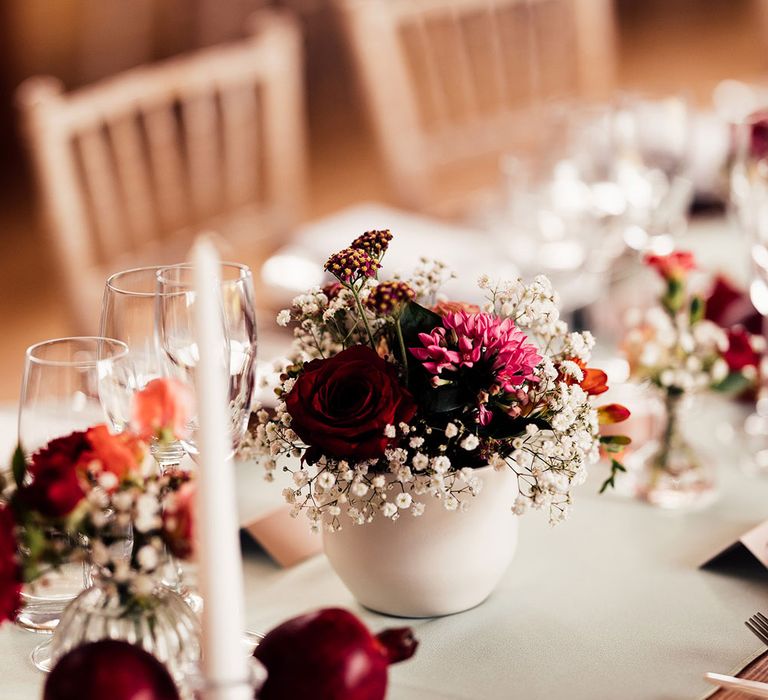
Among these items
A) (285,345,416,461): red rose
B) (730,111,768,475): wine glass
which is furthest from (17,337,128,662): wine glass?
(730,111,768,475): wine glass

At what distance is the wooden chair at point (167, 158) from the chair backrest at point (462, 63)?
0.19 m

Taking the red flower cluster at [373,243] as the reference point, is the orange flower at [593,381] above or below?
below

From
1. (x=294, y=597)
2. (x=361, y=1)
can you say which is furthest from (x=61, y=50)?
(x=294, y=597)

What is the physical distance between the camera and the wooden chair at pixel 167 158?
1564mm

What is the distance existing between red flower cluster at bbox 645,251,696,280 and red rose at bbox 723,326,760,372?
84 millimetres

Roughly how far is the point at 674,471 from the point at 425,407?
383 mm

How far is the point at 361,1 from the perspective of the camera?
1979 millimetres

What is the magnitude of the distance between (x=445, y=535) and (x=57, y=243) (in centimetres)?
102

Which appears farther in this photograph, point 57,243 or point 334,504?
point 57,243

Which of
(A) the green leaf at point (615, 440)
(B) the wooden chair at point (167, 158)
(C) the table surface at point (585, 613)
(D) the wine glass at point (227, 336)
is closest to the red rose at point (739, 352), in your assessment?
(C) the table surface at point (585, 613)

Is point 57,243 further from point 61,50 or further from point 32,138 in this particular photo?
point 61,50

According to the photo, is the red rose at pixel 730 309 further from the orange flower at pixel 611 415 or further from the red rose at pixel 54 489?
the red rose at pixel 54 489

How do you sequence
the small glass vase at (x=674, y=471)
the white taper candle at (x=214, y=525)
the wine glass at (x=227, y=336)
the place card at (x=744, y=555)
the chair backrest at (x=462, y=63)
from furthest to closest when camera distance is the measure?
the chair backrest at (x=462, y=63) < the small glass vase at (x=674, y=471) < the place card at (x=744, y=555) < the wine glass at (x=227, y=336) < the white taper candle at (x=214, y=525)

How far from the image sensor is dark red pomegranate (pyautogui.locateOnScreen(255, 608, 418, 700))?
570mm
